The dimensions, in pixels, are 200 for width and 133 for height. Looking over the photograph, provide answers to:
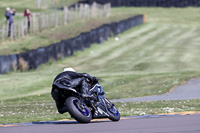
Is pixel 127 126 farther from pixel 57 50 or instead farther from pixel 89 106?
pixel 57 50

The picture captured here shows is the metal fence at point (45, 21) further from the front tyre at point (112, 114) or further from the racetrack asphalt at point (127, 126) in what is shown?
the racetrack asphalt at point (127, 126)

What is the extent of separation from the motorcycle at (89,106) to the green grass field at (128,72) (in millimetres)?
1364

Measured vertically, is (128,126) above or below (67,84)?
below

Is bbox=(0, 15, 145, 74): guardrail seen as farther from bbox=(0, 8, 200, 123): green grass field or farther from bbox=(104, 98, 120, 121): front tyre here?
bbox=(104, 98, 120, 121): front tyre

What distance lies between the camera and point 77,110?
9.55 m

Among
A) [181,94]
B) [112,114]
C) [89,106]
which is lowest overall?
[181,94]

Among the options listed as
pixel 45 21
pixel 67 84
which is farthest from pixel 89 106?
pixel 45 21

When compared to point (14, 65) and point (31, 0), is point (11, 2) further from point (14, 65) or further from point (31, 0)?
point (14, 65)

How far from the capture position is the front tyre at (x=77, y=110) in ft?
31.1

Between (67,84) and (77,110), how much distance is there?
0.55 meters

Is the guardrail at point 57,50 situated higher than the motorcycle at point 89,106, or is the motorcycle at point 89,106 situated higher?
the motorcycle at point 89,106

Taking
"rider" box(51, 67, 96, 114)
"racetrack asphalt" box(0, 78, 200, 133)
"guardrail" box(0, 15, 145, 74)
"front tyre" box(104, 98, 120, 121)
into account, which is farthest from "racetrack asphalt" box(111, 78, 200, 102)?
"guardrail" box(0, 15, 145, 74)

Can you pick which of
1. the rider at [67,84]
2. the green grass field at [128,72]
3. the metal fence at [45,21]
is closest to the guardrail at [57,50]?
the green grass field at [128,72]

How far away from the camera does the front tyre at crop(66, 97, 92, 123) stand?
9492mm
